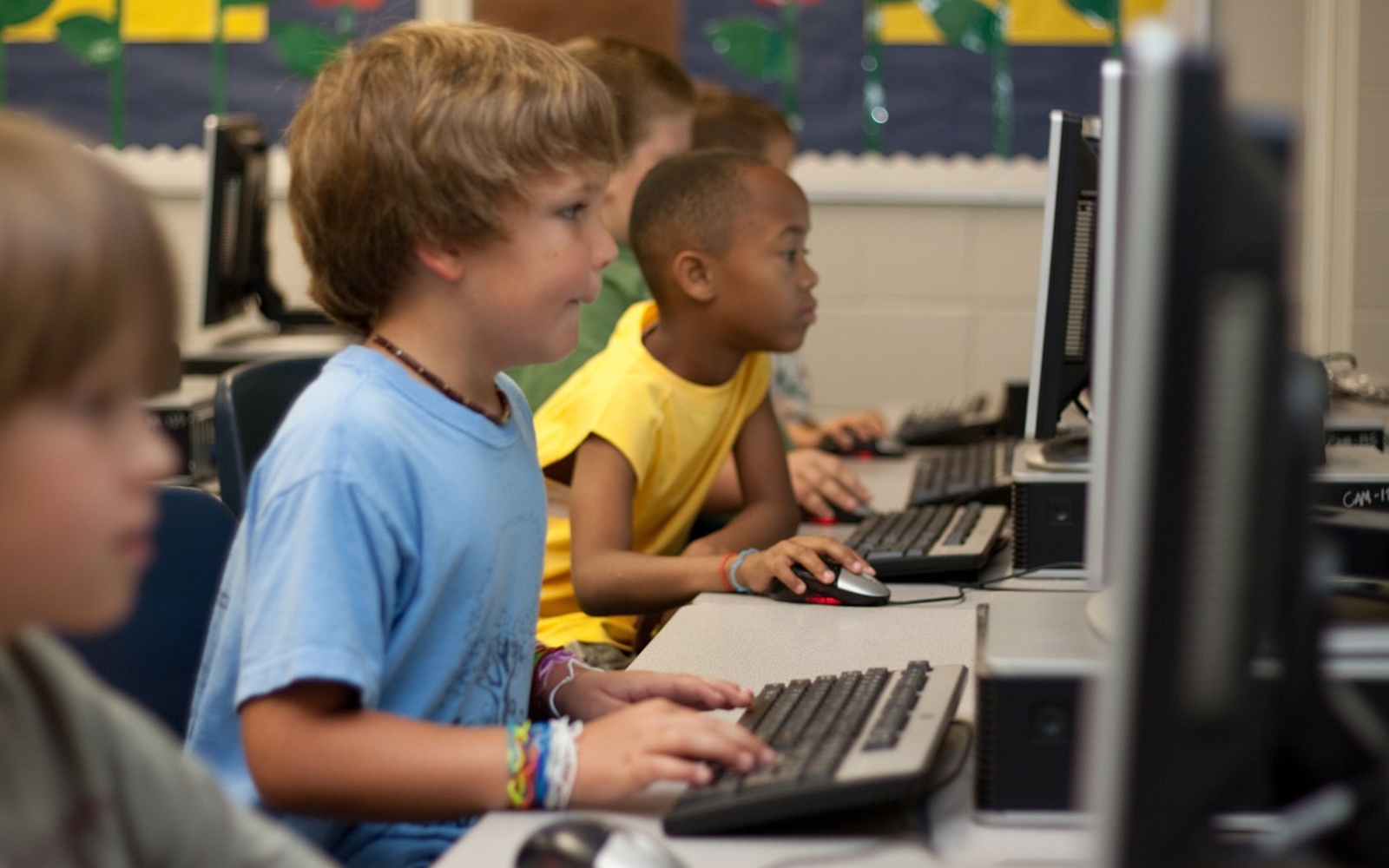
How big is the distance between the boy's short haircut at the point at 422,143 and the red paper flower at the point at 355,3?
2999 mm

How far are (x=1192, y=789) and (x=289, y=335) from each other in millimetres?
3071

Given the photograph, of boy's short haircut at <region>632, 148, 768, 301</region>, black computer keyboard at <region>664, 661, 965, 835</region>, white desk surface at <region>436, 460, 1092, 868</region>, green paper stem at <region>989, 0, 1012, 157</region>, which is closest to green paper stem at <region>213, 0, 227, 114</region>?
green paper stem at <region>989, 0, 1012, 157</region>

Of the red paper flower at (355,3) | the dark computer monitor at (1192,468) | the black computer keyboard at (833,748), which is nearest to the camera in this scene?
the dark computer monitor at (1192,468)

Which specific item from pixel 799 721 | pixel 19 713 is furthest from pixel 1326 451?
pixel 19 713

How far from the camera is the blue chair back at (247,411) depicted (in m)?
1.61

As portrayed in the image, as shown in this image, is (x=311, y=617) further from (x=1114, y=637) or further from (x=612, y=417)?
(x=612, y=417)

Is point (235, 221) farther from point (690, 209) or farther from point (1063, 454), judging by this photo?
point (1063, 454)

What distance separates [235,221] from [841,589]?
2.15 meters

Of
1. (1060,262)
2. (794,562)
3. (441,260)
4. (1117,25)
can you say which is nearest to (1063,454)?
(1060,262)

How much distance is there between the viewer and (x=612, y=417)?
5.91 feet

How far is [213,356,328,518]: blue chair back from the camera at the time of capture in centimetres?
161

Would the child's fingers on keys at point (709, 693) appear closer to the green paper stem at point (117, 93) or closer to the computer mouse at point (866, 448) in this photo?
the computer mouse at point (866, 448)

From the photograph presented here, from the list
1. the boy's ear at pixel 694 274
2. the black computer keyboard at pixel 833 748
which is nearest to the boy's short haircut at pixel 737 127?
the boy's ear at pixel 694 274

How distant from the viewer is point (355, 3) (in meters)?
4.07
